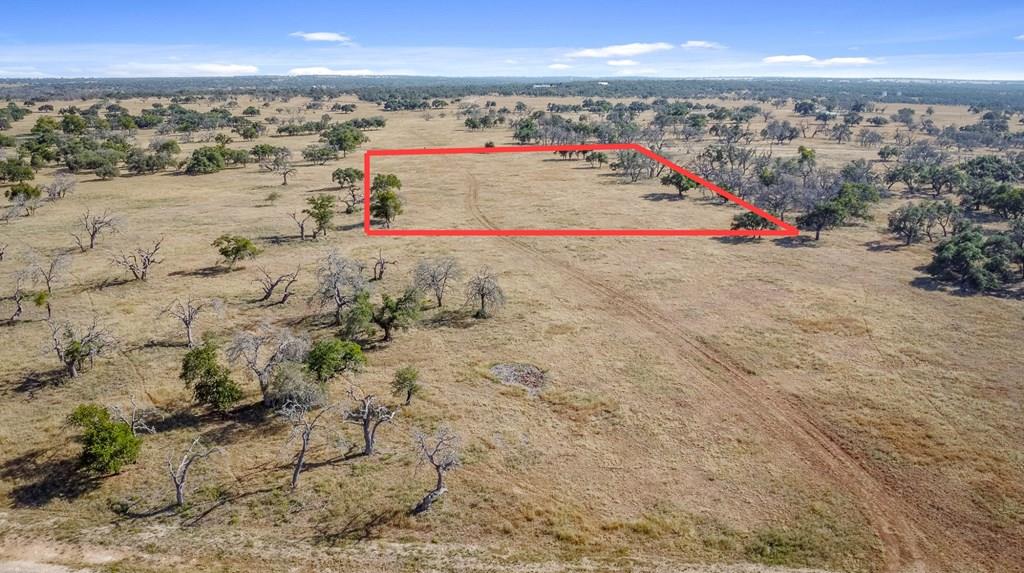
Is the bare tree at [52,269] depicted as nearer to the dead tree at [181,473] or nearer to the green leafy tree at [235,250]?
the green leafy tree at [235,250]

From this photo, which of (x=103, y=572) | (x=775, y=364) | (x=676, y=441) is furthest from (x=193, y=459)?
(x=775, y=364)

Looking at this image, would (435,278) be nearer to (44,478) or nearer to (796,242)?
(44,478)

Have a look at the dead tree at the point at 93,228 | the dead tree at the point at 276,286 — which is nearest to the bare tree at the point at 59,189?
the dead tree at the point at 93,228

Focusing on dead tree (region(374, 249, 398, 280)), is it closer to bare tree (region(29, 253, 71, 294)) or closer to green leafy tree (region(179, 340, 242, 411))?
green leafy tree (region(179, 340, 242, 411))

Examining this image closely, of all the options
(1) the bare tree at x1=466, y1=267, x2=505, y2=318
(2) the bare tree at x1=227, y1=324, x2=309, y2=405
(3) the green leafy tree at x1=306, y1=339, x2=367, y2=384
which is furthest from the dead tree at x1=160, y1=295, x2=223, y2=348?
(1) the bare tree at x1=466, y1=267, x2=505, y2=318

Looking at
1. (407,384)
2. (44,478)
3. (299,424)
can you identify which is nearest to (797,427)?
(407,384)
